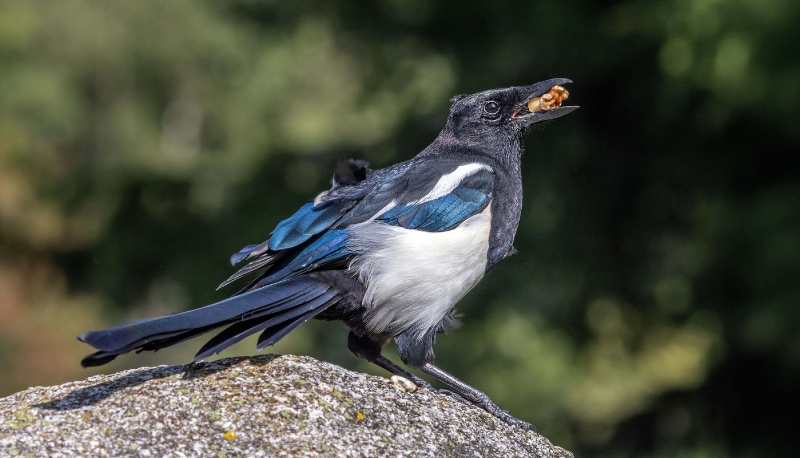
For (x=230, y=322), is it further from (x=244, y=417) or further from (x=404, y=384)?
(x=404, y=384)

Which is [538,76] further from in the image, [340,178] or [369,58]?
[340,178]

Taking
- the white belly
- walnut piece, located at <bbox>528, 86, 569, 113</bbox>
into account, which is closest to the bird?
the white belly

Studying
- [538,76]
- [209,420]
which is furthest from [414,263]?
[538,76]

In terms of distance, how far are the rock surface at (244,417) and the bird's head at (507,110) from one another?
4.06 feet

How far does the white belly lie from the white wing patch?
0.13 m

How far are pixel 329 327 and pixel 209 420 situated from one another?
3.27m

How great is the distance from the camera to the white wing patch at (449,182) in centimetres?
300

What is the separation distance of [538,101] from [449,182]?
60 centimetres

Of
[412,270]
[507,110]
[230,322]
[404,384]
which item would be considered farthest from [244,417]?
[507,110]

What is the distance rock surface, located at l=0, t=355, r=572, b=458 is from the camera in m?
2.01

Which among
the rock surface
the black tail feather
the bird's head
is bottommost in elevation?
the rock surface

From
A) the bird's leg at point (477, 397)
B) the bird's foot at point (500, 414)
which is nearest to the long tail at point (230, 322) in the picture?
the bird's leg at point (477, 397)

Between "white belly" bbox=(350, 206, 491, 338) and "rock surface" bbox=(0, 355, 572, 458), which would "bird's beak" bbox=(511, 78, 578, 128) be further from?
"rock surface" bbox=(0, 355, 572, 458)

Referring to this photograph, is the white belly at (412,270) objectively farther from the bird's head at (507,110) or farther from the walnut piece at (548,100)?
the walnut piece at (548,100)
